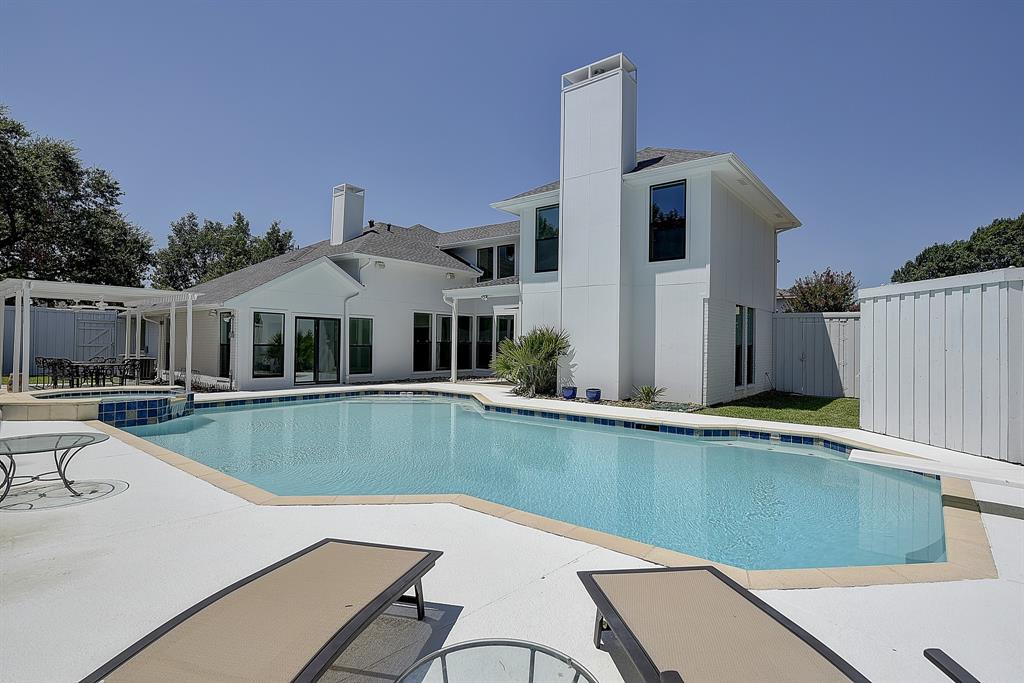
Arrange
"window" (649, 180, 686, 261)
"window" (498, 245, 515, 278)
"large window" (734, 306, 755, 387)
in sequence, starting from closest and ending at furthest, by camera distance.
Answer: "window" (649, 180, 686, 261) < "large window" (734, 306, 755, 387) < "window" (498, 245, 515, 278)

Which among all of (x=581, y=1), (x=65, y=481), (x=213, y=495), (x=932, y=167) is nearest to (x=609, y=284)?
(x=581, y=1)

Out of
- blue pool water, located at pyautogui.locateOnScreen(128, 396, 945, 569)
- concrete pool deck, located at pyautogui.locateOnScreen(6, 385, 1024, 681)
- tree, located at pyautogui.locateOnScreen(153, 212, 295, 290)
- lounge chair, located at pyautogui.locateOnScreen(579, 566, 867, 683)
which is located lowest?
blue pool water, located at pyautogui.locateOnScreen(128, 396, 945, 569)

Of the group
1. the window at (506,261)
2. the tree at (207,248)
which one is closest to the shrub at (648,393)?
the window at (506,261)

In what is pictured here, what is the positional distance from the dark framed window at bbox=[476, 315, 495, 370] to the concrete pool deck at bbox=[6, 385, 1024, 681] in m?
15.9

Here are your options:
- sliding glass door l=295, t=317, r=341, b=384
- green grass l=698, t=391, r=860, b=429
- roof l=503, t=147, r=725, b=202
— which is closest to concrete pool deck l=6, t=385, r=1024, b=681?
green grass l=698, t=391, r=860, b=429

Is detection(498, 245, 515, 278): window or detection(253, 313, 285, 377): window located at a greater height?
detection(498, 245, 515, 278): window

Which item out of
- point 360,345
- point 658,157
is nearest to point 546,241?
point 658,157

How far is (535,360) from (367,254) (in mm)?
7375

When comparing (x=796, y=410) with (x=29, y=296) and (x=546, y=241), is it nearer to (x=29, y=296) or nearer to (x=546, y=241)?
(x=546, y=241)

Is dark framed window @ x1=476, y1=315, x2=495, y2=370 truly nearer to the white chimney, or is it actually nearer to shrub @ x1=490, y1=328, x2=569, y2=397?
shrub @ x1=490, y1=328, x2=569, y2=397

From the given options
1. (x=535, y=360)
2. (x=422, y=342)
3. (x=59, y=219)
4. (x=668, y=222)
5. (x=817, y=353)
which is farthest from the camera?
(x=59, y=219)

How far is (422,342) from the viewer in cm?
1938

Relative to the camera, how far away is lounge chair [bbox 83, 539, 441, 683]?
176 centimetres

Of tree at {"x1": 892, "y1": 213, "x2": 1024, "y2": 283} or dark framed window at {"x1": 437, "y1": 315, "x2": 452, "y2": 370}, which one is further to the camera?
tree at {"x1": 892, "y1": 213, "x2": 1024, "y2": 283}
